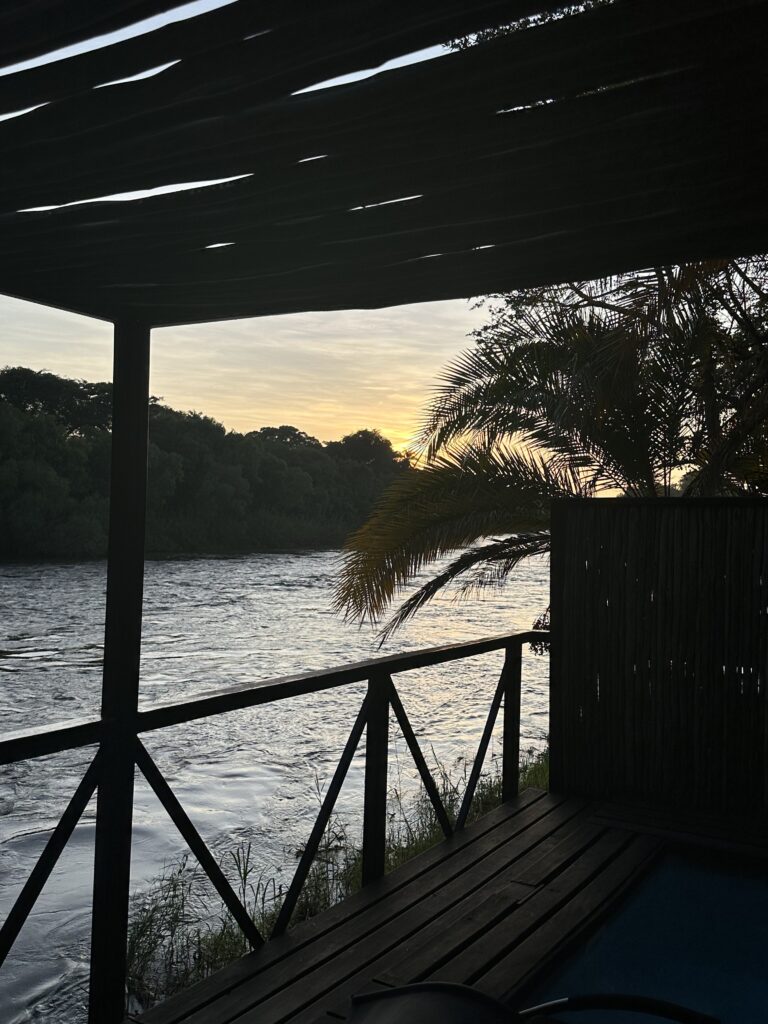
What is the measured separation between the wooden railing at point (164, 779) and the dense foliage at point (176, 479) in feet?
86.8

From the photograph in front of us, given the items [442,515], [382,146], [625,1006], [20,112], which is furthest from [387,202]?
[442,515]

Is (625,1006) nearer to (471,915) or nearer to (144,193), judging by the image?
(471,915)

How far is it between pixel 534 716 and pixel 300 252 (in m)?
12.7

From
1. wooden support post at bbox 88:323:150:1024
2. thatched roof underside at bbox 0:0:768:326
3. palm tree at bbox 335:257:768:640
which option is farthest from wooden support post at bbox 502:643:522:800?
palm tree at bbox 335:257:768:640

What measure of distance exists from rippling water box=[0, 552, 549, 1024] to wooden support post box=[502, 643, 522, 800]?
1688 millimetres

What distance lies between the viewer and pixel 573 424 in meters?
6.84

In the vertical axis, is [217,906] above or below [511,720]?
below

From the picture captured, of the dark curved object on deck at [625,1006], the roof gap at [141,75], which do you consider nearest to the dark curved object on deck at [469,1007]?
the dark curved object on deck at [625,1006]

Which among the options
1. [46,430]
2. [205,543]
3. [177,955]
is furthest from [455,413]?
[205,543]

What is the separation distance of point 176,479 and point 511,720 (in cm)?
3029

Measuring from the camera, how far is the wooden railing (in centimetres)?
214

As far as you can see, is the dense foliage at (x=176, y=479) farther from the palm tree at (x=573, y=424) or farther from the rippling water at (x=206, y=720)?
the palm tree at (x=573, y=424)

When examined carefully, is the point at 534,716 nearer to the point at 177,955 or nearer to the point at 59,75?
the point at 177,955

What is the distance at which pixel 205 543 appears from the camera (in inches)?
1391
